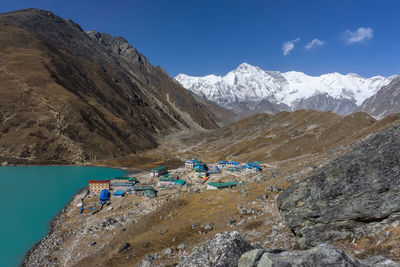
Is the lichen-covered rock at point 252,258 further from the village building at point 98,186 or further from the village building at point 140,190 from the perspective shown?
the village building at point 98,186

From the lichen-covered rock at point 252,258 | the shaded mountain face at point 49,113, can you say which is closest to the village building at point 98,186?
the shaded mountain face at point 49,113

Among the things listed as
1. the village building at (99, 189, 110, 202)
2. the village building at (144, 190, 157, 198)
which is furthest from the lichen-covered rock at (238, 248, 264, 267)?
the village building at (99, 189, 110, 202)

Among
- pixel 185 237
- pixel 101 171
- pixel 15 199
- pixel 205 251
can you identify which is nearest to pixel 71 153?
pixel 101 171

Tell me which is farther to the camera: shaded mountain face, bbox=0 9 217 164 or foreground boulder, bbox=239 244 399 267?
shaded mountain face, bbox=0 9 217 164

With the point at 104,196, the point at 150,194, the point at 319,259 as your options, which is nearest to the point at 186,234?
the point at 319,259

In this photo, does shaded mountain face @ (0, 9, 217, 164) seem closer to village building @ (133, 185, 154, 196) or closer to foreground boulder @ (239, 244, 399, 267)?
village building @ (133, 185, 154, 196)
